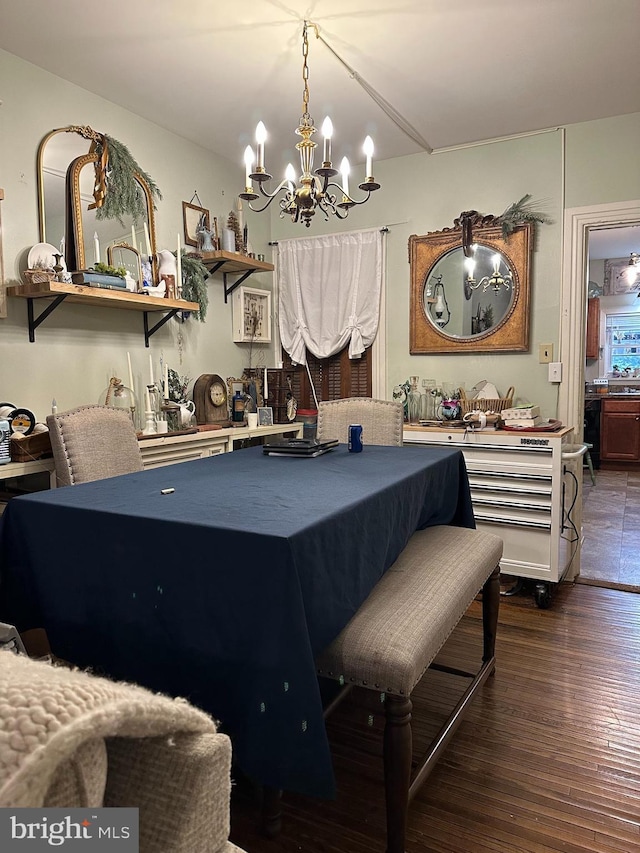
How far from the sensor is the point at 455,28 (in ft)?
8.17

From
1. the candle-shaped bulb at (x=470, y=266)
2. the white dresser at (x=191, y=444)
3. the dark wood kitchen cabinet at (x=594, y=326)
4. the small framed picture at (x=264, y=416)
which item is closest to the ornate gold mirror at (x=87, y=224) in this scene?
the white dresser at (x=191, y=444)

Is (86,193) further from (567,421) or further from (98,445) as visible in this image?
(567,421)

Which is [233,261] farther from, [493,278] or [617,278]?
[617,278]

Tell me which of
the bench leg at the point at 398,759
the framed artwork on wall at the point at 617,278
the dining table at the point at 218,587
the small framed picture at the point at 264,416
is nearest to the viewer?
the dining table at the point at 218,587

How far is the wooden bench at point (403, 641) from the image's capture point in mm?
1384

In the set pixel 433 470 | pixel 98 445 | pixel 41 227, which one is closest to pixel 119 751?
pixel 433 470

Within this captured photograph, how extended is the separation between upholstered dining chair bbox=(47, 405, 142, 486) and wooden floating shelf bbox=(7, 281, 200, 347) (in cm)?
56

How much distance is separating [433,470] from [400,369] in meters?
1.95

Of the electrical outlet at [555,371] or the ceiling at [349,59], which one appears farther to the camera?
the electrical outlet at [555,371]

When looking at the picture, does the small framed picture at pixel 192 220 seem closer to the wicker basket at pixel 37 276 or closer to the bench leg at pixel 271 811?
the wicker basket at pixel 37 276

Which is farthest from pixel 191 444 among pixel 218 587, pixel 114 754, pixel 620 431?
pixel 620 431

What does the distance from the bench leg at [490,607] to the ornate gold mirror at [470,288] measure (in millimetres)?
1829

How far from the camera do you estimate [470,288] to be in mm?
3783

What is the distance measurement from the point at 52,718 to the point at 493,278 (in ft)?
12.1
